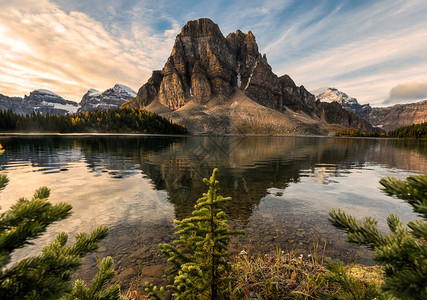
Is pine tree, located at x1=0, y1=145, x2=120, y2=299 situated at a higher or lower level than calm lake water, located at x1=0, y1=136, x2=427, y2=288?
higher

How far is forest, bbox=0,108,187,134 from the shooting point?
5084 inches

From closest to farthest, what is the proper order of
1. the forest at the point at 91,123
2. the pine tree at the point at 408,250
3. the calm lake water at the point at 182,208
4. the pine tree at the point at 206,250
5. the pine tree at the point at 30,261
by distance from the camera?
the pine tree at the point at 408,250 < the pine tree at the point at 30,261 < the pine tree at the point at 206,250 < the calm lake water at the point at 182,208 < the forest at the point at 91,123

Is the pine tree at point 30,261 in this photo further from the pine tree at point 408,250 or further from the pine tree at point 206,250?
the pine tree at point 408,250

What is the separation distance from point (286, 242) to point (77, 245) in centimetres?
777

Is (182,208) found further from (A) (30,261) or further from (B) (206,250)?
(A) (30,261)

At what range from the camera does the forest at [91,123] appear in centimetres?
12912

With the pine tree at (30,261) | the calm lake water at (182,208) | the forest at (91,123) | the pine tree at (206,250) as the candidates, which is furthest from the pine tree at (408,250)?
the forest at (91,123)

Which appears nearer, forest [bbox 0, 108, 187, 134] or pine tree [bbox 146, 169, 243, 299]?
pine tree [bbox 146, 169, 243, 299]

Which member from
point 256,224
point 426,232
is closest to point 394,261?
point 426,232

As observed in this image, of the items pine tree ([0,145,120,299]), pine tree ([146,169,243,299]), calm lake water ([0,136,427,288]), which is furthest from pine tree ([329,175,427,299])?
calm lake water ([0,136,427,288])

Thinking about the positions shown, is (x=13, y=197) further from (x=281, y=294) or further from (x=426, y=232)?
(x=426, y=232)

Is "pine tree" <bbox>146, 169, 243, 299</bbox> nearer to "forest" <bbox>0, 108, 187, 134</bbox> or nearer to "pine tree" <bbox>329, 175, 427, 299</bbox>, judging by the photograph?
"pine tree" <bbox>329, 175, 427, 299</bbox>

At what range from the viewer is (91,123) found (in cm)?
15712

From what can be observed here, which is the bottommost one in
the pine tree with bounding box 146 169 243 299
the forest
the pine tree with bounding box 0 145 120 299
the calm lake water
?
the calm lake water
